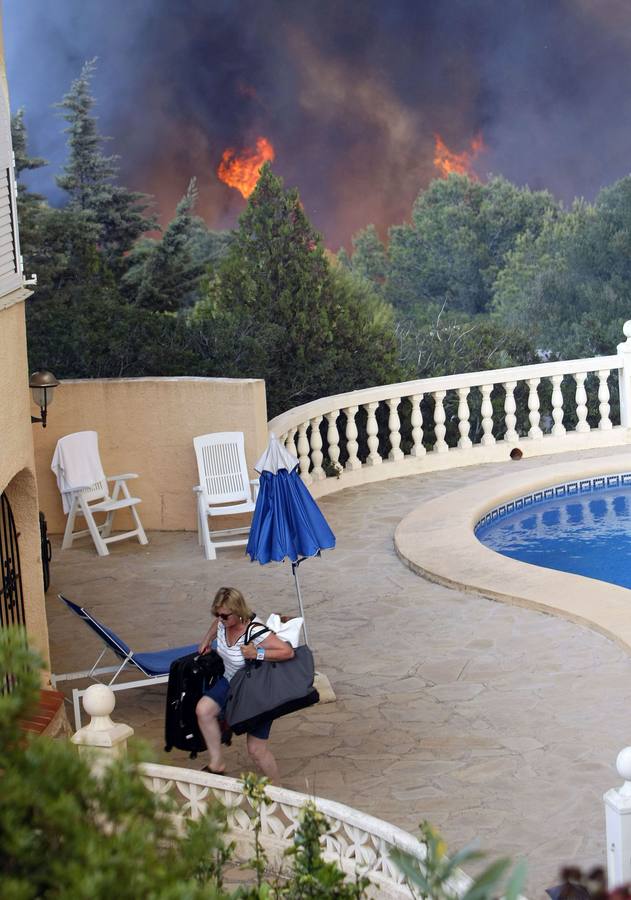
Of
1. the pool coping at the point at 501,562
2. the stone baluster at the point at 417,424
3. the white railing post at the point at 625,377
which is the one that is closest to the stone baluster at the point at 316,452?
the stone baluster at the point at 417,424

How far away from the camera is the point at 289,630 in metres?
6.02

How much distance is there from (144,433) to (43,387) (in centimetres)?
154

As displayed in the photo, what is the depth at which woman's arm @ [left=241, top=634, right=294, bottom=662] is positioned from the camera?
590 centimetres

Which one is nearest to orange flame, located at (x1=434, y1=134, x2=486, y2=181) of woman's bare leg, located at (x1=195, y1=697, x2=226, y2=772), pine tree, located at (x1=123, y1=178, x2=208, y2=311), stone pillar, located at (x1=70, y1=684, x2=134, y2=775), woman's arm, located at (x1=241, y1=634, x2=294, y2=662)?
pine tree, located at (x1=123, y1=178, x2=208, y2=311)

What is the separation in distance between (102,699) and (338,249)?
117 ft

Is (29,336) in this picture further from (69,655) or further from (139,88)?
A: (139,88)

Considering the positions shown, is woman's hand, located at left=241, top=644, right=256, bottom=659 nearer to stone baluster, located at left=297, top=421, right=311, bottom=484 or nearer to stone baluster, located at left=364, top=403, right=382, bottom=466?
stone baluster, located at left=297, top=421, right=311, bottom=484

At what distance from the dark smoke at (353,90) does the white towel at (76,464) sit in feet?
82.3

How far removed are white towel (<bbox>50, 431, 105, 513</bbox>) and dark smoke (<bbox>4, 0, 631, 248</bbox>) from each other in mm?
25096

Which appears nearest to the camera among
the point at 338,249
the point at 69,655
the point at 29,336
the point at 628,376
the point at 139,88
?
the point at 69,655

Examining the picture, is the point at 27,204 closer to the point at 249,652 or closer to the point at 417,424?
the point at 417,424

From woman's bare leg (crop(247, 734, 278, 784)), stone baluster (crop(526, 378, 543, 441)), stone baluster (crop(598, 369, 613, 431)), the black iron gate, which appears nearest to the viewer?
woman's bare leg (crop(247, 734, 278, 784))

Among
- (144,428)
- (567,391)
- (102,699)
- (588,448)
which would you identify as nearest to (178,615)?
(144,428)

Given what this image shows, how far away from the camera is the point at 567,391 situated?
25688 millimetres
